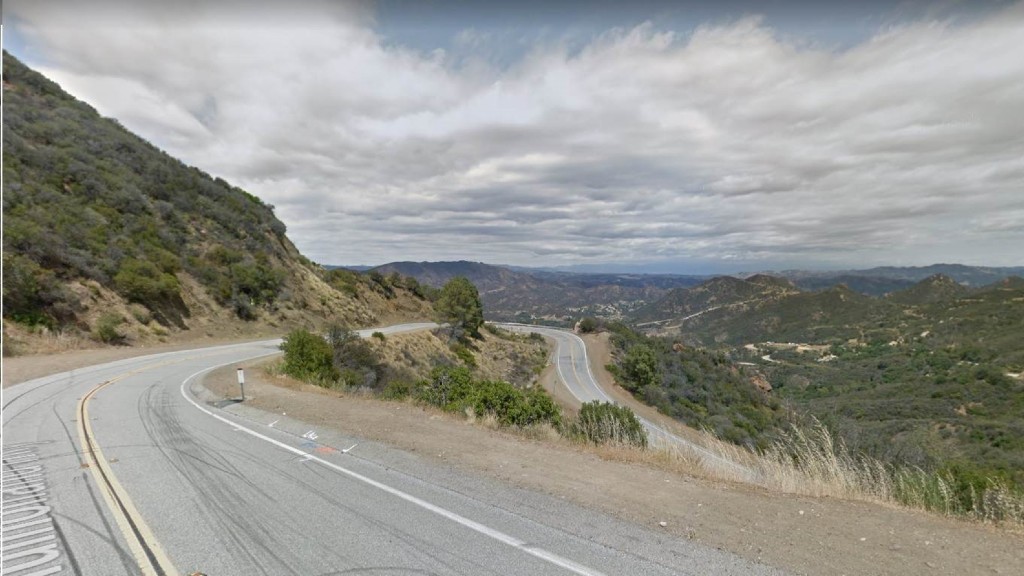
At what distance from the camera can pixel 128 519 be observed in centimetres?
548

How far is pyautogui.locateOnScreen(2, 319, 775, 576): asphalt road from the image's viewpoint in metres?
4.64

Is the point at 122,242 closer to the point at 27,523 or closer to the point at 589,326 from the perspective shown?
the point at 27,523

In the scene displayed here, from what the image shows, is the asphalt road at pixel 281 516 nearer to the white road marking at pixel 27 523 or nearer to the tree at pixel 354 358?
the white road marking at pixel 27 523

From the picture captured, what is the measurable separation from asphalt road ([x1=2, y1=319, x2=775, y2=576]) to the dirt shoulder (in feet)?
1.41

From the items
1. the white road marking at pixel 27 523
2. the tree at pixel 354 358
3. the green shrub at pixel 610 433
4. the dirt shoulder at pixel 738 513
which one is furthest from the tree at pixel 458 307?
the white road marking at pixel 27 523

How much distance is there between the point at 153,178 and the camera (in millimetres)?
39875

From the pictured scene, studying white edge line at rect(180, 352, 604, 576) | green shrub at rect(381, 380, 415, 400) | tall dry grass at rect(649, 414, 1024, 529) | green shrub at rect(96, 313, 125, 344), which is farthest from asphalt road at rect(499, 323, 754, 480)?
green shrub at rect(96, 313, 125, 344)

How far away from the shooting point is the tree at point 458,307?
45278 millimetres

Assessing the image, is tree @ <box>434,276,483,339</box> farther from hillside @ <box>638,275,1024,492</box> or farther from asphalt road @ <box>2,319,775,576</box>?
asphalt road @ <box>2,319,775,576</box>

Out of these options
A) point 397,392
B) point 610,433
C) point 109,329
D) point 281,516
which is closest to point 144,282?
point 109,329

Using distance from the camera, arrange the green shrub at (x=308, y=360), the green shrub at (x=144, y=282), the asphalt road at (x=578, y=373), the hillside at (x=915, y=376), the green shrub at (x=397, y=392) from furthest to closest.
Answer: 1. the asphalt road at (x=578, y=373)
2. the hillside at (x=915, y=376)
3. the green shrub at (x=144, y=282)
4. the green shrub at (x=308, y=360)
5. the green shrub at (x=397, y=392)

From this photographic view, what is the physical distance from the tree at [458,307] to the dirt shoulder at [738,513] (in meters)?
35.4

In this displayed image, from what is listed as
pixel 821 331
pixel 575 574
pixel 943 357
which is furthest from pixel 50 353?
pixel 821 331

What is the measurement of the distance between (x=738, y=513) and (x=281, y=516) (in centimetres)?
576
